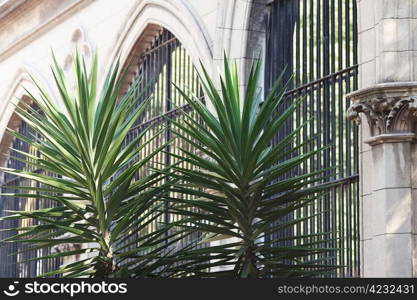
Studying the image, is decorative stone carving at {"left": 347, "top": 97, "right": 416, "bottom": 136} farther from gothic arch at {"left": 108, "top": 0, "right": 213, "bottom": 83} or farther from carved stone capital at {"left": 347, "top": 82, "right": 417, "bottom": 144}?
gothic arch at {"left": 108, "top": 0, "right": 213, "bottom": 83}

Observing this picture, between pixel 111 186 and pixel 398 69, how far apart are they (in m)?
2.87

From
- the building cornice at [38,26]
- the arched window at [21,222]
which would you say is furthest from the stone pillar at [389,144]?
the arched window at [21,222]

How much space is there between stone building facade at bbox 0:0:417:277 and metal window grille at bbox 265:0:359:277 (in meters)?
0.54

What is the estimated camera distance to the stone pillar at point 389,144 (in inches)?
424

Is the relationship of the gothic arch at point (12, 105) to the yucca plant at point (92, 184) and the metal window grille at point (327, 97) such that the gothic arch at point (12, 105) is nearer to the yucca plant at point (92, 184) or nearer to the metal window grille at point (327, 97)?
the metal window grille at point (327, 97)

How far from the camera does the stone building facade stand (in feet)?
35.6

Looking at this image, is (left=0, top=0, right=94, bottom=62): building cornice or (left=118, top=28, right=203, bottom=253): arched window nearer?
(left=118, top=28, right=203, bottom=253): arched window

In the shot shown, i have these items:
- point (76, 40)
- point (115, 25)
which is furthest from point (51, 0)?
point (115, 25)

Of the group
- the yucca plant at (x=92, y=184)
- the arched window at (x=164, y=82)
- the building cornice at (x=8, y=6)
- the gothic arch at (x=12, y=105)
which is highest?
the building cornice at (x=8, y=6)

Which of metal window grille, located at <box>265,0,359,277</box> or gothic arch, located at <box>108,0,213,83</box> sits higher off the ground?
gothic arch, located at <box>108,0,213,83</box>

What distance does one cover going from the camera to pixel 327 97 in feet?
42.5

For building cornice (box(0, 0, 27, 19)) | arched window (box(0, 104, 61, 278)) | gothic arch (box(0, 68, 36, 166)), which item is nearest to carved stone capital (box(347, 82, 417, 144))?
arched window (box(0, 104, 61, 278))

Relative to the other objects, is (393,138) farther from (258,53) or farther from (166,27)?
(166,27)

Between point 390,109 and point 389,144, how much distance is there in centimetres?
34
